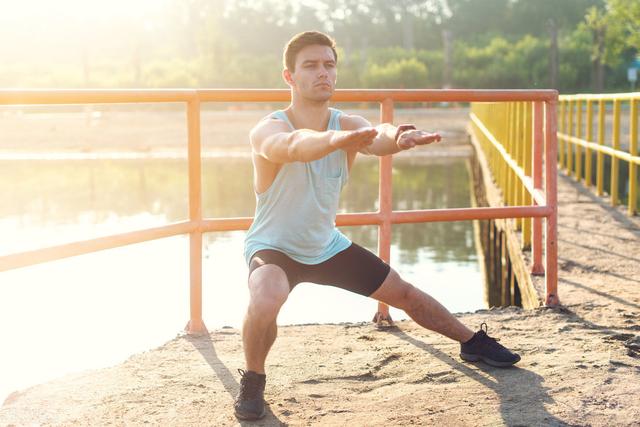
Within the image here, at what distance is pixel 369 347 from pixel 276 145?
5.68ft

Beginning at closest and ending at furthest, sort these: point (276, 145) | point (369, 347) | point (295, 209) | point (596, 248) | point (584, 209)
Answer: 1. point (276, 145)
2. point (295, 209)
3. point (369, 347)
4. point (596, 248)
5. point (584, 209)

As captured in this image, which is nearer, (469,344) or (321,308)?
(469,344)

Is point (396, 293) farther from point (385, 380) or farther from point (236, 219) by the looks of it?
point (236, 219)

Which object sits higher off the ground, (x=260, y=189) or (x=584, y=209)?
(x=260, y=189)

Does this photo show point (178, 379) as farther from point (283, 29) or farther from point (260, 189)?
point (283, 29)

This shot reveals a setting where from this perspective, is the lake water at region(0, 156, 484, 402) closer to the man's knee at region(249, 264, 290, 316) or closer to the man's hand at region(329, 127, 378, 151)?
the man's knee at region(249, 264, 290, 316)

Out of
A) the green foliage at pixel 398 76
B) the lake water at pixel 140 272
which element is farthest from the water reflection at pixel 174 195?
the green foliage at pixel 398 76

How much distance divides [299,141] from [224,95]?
1.87 meters

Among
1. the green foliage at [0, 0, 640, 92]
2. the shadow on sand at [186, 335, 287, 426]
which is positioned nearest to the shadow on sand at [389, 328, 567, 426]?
the shadow on sand at [186, 335, 287, 426]

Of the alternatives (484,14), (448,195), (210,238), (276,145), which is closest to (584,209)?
(210,238)

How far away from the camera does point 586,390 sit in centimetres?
404

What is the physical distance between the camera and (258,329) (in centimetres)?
378

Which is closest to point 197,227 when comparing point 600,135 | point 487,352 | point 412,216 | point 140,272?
point 412,216

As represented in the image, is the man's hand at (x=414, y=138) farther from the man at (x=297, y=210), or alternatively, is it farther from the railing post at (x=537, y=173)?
the railing post at (x=537, y=173)
